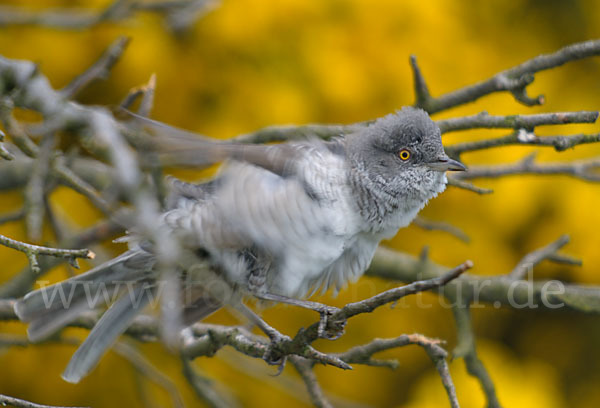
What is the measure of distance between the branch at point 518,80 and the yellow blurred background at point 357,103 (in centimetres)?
127

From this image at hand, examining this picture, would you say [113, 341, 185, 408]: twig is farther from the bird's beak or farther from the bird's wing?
the bird's beak

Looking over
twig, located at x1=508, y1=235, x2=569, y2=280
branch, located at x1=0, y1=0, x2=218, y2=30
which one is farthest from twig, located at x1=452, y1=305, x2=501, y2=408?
branch, located at x1=0, y1=0, x2=218, y2=30

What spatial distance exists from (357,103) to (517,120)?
177cm

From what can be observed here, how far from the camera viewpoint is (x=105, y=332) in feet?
9.86

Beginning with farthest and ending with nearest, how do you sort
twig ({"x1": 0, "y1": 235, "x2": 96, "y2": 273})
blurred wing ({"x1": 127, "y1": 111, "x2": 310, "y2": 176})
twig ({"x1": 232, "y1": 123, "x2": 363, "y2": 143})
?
1. twig ({"x1": 232, "y1": 123, "x2": 363, "y2": 143})
2. blurred wing ({"x1": 127, "y1": 111, "x2": 310, "y2": 176})
3. twig ({"x1": 0, "y1": 235, "x2": 96, "y2": 273})

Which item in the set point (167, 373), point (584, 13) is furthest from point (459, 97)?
point (167, 373)

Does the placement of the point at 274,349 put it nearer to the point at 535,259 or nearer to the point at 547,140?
the point at 547,140

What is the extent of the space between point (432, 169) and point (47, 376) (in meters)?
3.00

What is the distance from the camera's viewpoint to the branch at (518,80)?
Result: 259 centimetres

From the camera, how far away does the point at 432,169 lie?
2844mm

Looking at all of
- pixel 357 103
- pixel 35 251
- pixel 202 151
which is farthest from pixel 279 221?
pixel 357 103

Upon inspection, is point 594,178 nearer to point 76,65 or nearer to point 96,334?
point 96,334

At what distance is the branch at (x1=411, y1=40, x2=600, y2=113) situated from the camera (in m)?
2.59

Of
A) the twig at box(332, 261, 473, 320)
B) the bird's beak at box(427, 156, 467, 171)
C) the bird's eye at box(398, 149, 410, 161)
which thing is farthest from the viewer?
the bird's eye at box(398, 149, 410, 161)
